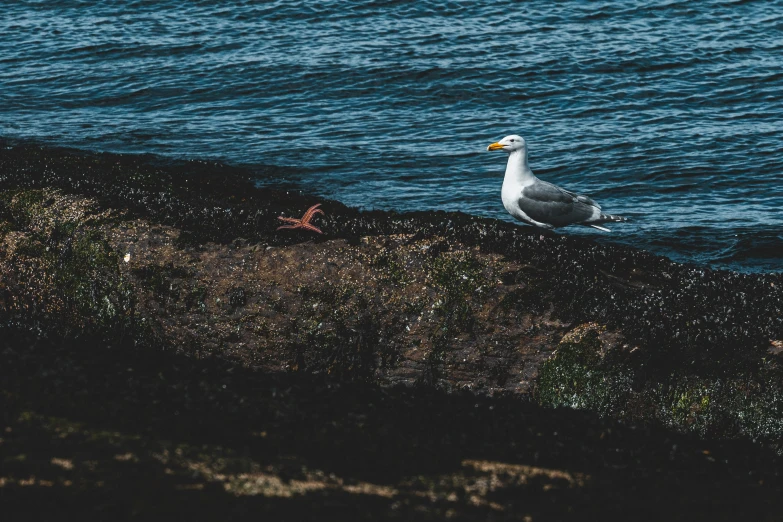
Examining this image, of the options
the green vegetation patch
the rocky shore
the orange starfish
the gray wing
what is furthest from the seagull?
the green vegetation patch

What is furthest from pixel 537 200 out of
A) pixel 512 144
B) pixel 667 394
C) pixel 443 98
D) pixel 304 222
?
pixel 443 98

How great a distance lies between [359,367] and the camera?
9281mm

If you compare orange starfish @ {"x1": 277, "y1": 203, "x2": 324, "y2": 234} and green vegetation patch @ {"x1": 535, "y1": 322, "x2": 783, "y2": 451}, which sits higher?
orange starfish @ {"x1": 277, "y1": 203, "x2": 324, "y2": 234}

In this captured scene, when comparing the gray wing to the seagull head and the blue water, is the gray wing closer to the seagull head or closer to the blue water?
the seagull head

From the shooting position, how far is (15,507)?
544cm

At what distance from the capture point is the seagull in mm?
13281

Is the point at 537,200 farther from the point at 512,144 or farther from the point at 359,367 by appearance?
the point at 359,367

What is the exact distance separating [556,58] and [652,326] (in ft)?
59.4

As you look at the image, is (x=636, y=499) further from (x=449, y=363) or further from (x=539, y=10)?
(x=539, y=10)

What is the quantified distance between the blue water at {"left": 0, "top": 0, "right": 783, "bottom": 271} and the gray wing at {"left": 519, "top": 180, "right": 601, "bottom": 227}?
2548mm

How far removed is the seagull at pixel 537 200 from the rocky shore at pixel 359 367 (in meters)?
2.17

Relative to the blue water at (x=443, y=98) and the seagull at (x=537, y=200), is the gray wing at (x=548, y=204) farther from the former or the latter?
the blue water at (x=443, y=98)

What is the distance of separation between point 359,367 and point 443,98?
15.3m

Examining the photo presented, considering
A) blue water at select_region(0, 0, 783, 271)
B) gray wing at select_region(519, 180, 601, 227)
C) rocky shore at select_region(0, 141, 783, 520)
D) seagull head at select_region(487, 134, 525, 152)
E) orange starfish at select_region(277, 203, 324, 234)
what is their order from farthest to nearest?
blue water at select_region(0, 0, 783, 271) < seagull head at select_region(487, 134, 525, 152) < gray wing at select_region(519, 180, 601, 227) < orange starfish at select_region(277, 203, 324, 234) < rocky shore at select_region(0, 141, 783, 520)
